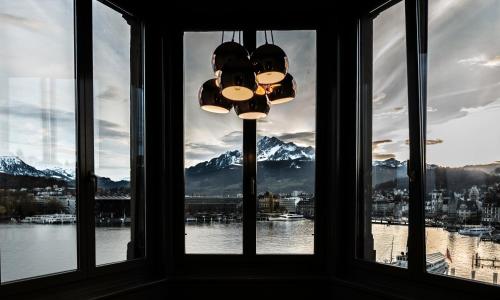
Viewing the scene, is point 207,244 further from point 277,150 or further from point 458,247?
point 458,247

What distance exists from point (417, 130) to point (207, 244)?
191 cm

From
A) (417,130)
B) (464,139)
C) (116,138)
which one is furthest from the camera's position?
(116,138)

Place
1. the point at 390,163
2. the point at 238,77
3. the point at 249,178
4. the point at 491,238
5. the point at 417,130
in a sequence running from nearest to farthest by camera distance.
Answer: the point at 238,77
the point at 491,238
the point at 417,130
the point at 390,163
the point at 249,178

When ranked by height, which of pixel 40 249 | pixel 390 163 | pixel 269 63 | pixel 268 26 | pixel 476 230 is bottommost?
pixel 40 249

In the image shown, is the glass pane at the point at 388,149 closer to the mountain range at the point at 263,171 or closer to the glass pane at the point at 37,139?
the mountain range at the point at 263,171

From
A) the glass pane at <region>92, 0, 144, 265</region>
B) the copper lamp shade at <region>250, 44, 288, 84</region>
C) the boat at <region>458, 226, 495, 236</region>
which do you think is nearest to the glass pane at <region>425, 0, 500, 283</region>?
the boat at <region>458, 226, 495, 236</region>

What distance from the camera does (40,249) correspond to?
2.08m

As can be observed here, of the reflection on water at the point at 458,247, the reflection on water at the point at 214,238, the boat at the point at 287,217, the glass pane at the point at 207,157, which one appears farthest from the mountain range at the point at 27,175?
the reflection on water at the point at 458,247

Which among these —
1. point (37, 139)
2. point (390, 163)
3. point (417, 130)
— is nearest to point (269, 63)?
point (417, 130)

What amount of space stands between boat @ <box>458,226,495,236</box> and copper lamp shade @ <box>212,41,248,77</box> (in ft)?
5.40

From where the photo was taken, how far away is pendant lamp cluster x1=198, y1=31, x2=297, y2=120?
1.43 m

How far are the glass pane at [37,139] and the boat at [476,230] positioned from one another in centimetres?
249

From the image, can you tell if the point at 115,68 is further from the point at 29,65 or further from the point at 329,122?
the point at 329,122

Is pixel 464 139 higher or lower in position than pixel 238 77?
lower
